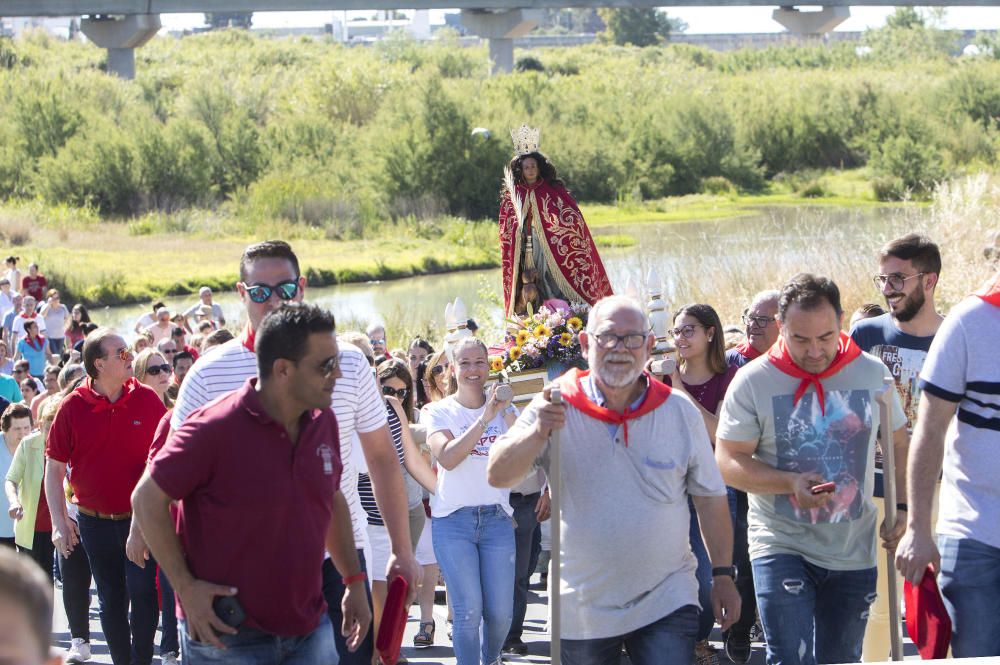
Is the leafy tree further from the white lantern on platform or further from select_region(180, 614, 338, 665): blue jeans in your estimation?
select_region(180, 614, 338, 665): blue jeans

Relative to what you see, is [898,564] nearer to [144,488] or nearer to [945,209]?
[144,488]

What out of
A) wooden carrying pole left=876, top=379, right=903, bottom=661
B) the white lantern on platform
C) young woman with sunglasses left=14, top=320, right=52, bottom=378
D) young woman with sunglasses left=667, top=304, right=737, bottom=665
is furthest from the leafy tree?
wooden carrying pole left=876, top=379, right=903, bottom=661

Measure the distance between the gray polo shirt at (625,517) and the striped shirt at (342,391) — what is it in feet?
2.18

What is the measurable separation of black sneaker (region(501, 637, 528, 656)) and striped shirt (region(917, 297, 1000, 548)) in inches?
145

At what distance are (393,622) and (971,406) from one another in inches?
83.2

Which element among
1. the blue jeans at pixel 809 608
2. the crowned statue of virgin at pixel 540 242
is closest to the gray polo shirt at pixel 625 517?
the blue jeans at pixel 809 608

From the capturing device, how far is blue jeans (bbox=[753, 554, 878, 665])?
5.25m

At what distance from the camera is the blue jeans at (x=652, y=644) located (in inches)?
191

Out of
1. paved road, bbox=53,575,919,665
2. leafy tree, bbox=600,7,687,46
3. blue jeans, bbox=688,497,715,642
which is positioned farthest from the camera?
leafy tree, bbox=600,7,687,46

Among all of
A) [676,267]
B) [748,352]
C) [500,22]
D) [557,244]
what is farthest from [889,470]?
[500,22]

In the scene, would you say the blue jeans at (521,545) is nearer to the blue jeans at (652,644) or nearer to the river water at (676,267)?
the blue jeans at (652,644)

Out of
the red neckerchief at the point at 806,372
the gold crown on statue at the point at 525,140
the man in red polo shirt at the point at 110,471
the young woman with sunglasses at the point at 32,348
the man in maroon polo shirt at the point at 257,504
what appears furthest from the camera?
the young woman with sunglasses at the point at 32,348

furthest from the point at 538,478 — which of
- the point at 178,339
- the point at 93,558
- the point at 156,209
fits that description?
the point at 156,209

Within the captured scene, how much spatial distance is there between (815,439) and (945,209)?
40.9 feet
